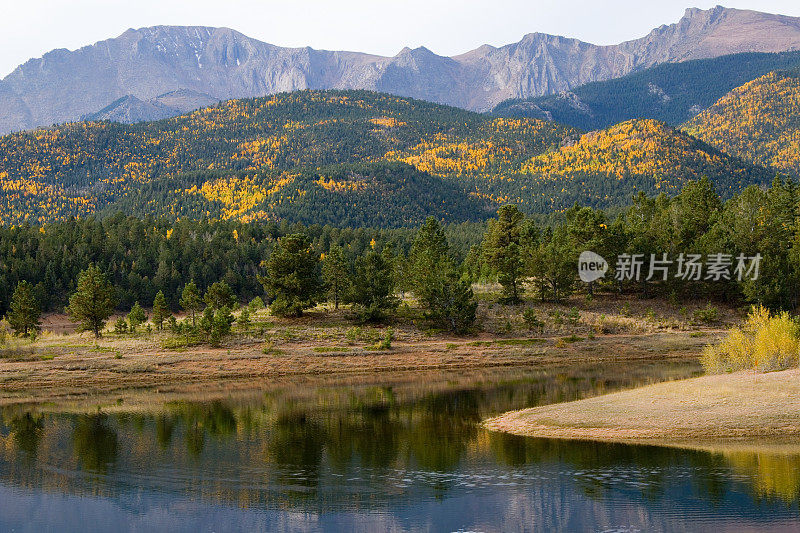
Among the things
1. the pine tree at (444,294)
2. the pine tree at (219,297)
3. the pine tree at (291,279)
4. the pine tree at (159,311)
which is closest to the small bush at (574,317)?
the pine tree at (444,294)

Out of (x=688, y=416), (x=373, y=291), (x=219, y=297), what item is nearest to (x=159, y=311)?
(x=219, y=297)

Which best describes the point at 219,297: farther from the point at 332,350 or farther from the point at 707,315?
the point at 707,315

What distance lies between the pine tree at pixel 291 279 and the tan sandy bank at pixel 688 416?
43.9m

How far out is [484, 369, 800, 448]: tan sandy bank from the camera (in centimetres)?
4425

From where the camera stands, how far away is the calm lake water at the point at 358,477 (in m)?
33.7

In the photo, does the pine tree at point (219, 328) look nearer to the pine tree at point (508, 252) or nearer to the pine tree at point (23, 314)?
the pine tree at point (23, 314)

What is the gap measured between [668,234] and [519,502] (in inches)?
3119

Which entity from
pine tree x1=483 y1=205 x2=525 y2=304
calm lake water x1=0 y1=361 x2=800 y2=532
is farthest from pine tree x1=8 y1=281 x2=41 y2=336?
pine tree x1=483 y1=205 x2=525 y2=304

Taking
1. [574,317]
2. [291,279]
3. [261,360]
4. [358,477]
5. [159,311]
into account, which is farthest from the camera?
[574,317]

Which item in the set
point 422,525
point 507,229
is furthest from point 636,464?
point 507,229

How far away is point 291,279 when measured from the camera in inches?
3615

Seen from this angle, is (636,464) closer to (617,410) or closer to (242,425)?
(617,410)

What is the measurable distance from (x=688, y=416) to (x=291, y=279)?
54.9 metres

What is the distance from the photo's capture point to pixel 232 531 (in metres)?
33.3
